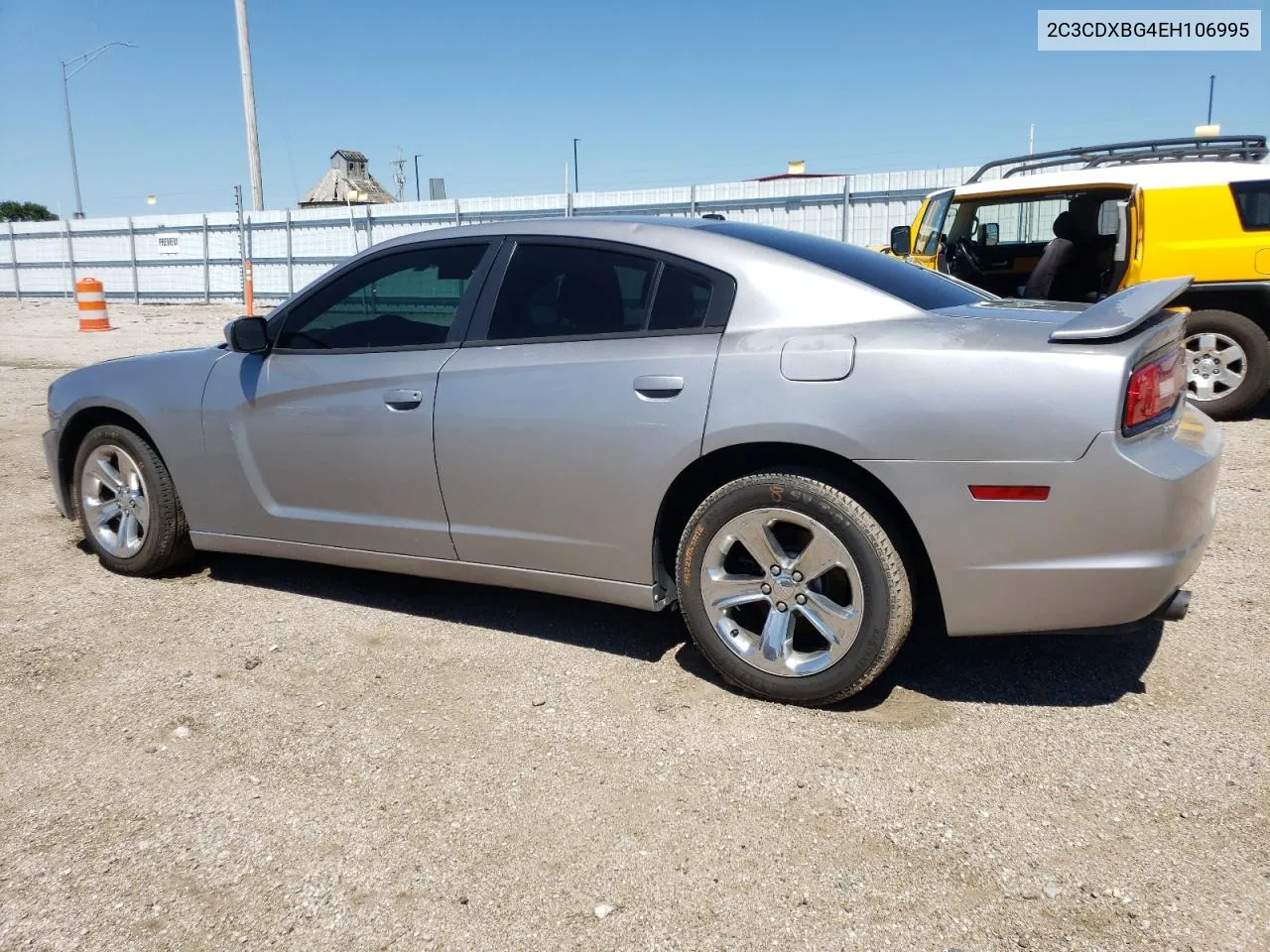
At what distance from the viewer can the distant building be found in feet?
170

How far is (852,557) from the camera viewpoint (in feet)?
9.96

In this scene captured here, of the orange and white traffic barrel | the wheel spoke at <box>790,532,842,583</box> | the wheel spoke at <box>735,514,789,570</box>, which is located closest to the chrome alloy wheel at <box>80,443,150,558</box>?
the wheel spoke at <box>735,514,789,570</box>

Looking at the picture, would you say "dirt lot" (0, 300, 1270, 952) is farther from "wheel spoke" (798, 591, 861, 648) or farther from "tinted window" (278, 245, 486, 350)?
"tinted window" (278, 245, 486, 350)

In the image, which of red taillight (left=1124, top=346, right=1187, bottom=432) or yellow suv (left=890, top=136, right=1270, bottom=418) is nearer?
red taillight (left=1124, top=346, right=1187, bottom=432)

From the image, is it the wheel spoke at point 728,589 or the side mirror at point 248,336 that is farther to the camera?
the side mirror at point 248,336

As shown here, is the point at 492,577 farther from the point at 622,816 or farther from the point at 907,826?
the point at 907,826

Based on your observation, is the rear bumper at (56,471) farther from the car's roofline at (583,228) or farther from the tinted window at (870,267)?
the tinted window at (870,267)

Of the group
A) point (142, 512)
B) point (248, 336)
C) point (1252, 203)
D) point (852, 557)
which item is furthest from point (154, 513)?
point (1252, 203)

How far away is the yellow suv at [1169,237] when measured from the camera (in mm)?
7242

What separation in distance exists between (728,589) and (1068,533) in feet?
3.40

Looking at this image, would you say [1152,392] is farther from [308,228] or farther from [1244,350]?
[308,228]

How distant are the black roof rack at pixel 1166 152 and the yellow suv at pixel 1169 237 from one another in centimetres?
1

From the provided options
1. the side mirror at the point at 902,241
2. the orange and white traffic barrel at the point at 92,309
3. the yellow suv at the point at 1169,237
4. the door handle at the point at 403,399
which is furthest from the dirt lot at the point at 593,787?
the orange and white traffic barrel at the point at 92,309

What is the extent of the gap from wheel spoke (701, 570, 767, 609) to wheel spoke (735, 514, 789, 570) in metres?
0.08
